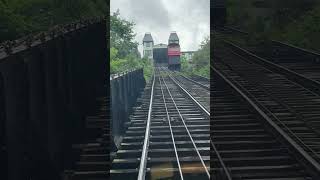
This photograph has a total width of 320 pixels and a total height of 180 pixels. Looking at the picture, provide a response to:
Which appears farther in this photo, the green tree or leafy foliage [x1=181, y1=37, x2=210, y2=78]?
leafy foliage [x1=181, y1=37, x2=210, y2=78]

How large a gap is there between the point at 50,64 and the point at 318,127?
6075 millimetres

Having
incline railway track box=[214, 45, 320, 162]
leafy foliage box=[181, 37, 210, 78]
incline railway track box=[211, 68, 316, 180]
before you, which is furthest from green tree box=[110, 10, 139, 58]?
incline railway track box=[211, 68, 316, 180]

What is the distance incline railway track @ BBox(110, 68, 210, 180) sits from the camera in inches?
394

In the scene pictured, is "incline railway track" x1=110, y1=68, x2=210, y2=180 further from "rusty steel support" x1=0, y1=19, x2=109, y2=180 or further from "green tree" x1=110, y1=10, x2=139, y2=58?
"green tree" x1=110, y1=10, x2=139, y2=58

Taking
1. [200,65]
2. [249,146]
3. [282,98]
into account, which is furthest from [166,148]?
[200,65]

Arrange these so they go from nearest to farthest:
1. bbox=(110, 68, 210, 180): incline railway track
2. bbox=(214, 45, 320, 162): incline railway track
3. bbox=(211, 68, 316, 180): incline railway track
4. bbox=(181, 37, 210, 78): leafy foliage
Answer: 1. bbox=(211, 68, 316, 180): incline railway track
2. bbox=(214, 45, 320, 162): incline railway track
3. bbox=(110, 68, 210, 180): incline railway track
4. bbox=(181, 37, 210, 78): leafy foliage

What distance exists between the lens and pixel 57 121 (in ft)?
23.6

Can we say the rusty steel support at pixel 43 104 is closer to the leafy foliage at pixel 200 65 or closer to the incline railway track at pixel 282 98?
the incline railway track at pixel 282 98

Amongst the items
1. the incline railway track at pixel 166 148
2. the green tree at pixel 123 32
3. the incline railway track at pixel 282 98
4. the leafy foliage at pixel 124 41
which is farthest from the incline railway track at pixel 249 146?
the green tree at pixel 123 32

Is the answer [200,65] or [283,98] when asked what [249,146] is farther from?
[200,65]

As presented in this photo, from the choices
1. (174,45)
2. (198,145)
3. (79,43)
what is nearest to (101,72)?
(79,43)

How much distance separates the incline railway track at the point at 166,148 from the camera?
10.0 meters

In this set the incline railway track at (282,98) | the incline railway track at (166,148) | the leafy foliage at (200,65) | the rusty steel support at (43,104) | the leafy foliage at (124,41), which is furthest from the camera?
the leafy foliage at (200,65)

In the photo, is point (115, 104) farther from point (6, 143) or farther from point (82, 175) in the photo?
point (6, 143)
